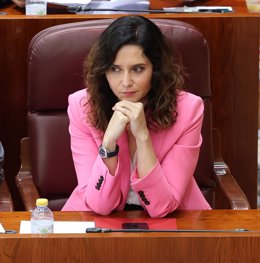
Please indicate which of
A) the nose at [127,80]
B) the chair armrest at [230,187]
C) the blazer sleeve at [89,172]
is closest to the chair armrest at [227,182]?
the chair armrest at [230,187]

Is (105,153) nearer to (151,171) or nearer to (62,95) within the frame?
(151,171)

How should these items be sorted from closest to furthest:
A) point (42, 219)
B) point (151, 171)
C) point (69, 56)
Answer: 1. point (42, 219)
2. point (151, 171)
3. point (69, 56)

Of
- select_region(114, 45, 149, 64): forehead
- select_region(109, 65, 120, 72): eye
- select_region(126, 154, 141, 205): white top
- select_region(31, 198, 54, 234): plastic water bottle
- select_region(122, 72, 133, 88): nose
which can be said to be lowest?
select_region(126, 154, 141, 205): white top

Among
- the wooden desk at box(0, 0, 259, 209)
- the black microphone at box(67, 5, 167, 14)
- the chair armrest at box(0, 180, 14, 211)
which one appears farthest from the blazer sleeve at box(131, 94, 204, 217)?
the black microphone at box(67, 5, 167, 14)

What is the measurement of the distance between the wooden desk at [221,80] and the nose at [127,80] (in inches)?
26.4

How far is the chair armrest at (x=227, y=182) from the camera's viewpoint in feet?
9.20

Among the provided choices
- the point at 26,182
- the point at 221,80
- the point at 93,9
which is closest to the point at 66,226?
the point at 26,182

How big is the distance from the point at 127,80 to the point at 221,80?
785 mm

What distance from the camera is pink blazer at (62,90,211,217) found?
2.47 meters

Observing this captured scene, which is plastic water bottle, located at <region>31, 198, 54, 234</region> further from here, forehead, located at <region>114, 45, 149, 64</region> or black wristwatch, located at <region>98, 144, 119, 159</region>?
forehead, located at <region>114, 45, 149, 64</region>

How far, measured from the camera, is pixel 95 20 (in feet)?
9.71

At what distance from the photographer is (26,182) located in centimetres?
295

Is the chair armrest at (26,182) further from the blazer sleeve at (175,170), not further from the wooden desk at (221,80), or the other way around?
the blazer sleeve at (175,170)

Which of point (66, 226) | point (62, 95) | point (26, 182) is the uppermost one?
point (62, 95)
